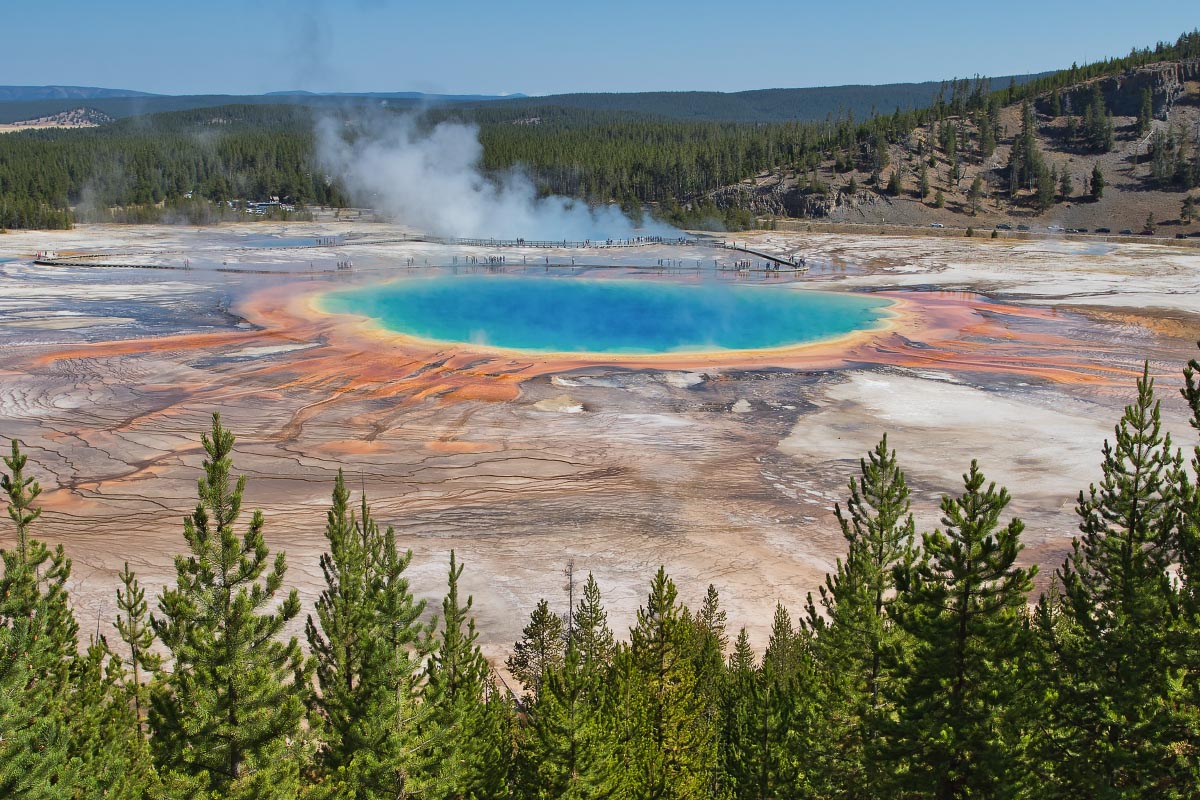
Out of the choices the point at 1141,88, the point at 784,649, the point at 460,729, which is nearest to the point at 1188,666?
the point at 460,729

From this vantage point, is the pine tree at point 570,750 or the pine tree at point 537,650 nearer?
the pine tree at point 570,750

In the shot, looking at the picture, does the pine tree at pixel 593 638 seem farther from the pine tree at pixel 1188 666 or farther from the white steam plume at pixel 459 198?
the white steam plume at pixel 459 198

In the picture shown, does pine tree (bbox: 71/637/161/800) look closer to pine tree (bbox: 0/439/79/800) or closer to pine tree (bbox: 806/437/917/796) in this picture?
pine tree (bbox: 0/439/79/800)

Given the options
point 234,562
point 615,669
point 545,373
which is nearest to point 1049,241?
point 545,373

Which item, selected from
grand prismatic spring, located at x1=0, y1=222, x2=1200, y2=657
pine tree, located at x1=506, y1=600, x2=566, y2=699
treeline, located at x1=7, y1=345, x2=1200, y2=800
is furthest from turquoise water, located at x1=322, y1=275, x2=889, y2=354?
treeline, located at x1=7, y1=345, x2=1200, y2=800

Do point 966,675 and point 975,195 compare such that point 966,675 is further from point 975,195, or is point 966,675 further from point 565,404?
point 975,195

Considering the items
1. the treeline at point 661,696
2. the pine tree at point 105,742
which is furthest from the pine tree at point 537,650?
the pine tree at point 105,742

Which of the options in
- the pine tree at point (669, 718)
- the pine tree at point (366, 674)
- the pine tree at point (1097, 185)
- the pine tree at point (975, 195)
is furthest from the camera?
the pine tree at point (975, 195)
